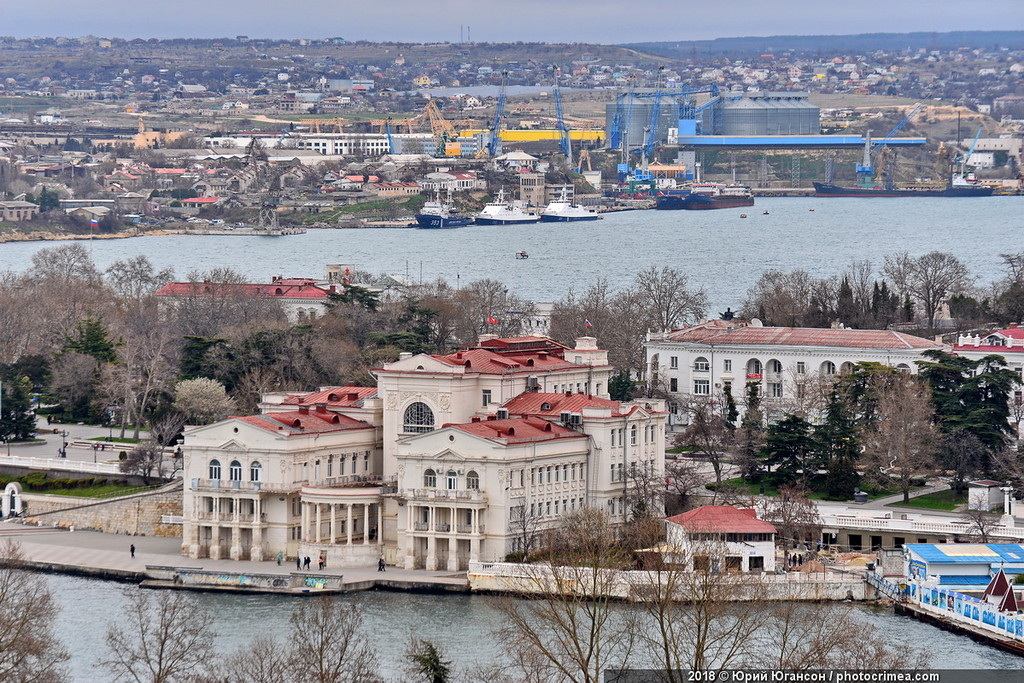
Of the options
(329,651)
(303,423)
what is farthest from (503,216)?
(329,651)

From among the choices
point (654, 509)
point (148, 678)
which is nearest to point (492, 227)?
point (654, 509)

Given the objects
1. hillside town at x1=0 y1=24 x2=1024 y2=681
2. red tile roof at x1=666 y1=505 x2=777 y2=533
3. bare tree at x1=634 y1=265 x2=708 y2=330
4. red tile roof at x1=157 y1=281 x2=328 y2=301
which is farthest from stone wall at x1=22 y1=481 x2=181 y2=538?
red tile roof at x1=157 y1=281 x2=328 y2=301

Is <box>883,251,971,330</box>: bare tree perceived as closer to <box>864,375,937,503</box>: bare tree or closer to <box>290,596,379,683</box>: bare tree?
<box>864,375,937,503</box>: bare tree

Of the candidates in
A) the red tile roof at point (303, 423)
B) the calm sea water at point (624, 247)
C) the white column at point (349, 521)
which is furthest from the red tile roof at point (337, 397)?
the calm sea water at point (624, 247)

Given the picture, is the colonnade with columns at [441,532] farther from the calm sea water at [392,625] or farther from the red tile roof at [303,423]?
the red tile roof at [303,423]

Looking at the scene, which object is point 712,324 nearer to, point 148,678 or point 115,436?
point 115,436

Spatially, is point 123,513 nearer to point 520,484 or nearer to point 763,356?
point 520,484
